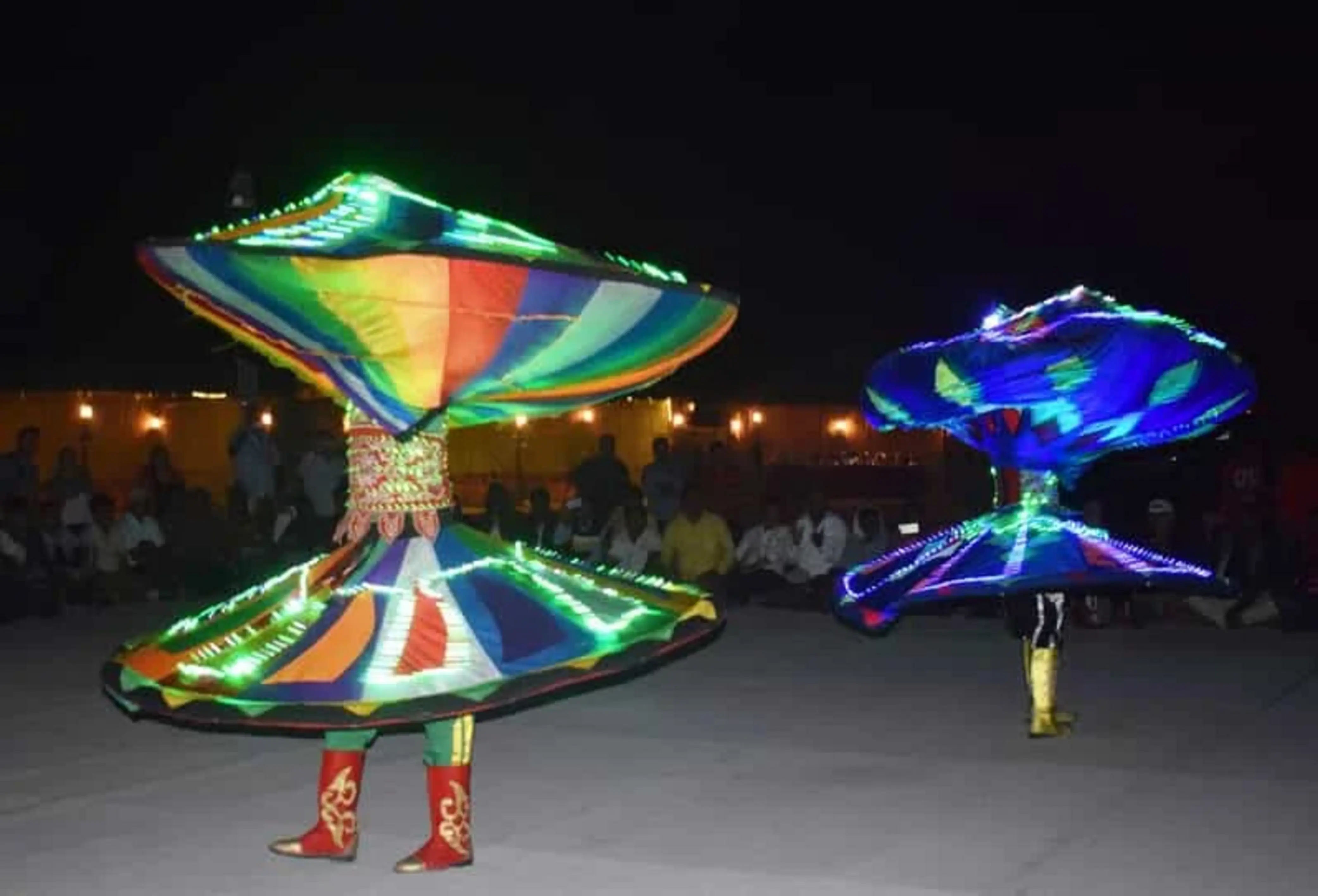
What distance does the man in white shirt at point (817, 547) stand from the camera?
528 inches

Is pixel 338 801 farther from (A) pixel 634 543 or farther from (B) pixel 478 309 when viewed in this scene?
(A) pixel 634 543

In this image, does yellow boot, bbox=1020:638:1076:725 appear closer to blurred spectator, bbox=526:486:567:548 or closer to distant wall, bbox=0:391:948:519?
blurred spectator, bbox=526:486:567:548

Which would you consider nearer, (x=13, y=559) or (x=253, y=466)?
(x=13, y=559)

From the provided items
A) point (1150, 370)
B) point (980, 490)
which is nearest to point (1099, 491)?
point (980, 490)

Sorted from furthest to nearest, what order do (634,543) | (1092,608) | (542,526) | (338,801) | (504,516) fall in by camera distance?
1. (504,516)
2. (542,526)
3. (634,543)
4. (1092,608)
5. (338,801)

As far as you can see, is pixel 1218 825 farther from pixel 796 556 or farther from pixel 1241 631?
pixel 796 556

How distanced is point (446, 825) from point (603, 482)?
9394 millimetres

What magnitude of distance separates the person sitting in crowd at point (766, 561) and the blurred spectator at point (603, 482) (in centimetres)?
144

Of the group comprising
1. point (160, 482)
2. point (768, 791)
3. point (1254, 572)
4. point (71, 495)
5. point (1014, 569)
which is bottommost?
Result: point (768, 791)

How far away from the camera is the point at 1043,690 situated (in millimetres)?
7801

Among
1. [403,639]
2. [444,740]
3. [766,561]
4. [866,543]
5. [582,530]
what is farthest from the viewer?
[582,530]

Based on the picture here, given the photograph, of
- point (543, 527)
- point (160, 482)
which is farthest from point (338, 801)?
point (160, 482)

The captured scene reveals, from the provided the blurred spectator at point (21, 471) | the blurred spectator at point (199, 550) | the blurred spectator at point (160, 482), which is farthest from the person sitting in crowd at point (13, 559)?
the blurred spectator at point (160, 482)

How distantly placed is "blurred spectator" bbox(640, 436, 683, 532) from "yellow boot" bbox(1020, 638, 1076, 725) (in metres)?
6.82
